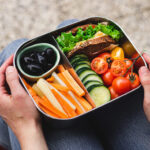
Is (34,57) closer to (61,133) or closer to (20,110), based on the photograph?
(20,110)

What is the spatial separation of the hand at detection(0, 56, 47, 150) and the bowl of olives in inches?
3.0

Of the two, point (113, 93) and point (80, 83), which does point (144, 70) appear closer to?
point (113, 93)

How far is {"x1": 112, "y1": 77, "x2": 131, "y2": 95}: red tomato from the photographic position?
1.15 metres

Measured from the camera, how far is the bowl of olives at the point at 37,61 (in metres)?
1.15

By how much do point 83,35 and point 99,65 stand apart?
231mm

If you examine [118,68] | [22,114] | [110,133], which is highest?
[22,114]

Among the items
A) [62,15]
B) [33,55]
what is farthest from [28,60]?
[62,15]

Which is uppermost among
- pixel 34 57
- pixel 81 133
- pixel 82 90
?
pixel 34 57

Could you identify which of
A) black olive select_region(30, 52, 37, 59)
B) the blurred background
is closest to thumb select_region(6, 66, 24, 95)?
black olive select_region(30, 52, 37, 59)

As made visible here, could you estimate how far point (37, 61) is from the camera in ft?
3.86

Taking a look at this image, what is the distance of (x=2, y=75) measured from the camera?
3.85ft

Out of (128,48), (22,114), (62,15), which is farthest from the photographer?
(62,15)

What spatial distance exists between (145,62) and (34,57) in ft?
2.09

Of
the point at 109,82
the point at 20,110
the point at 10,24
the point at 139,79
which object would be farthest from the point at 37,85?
the point at 10,24
